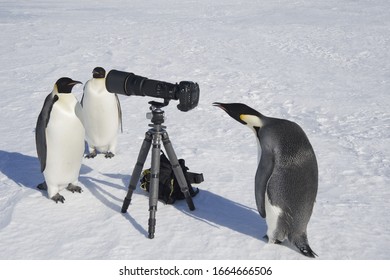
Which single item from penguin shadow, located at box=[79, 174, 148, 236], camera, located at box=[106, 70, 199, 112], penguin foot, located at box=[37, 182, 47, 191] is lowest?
penguin shadow, located at box=[79, 174, 148, 236]

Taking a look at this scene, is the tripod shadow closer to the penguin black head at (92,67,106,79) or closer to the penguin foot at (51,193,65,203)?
the penguin foot at (51,193,65,203)

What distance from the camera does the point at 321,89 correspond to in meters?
6.89

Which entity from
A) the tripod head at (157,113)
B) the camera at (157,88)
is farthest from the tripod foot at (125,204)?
the camera at (157,88)

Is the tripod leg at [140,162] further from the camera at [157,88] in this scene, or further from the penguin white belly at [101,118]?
the penguin white belly at [101,118]

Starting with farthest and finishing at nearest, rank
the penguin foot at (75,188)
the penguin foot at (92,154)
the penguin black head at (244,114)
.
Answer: the penguin foot at (92,154) < the penguin foot at (75,188) < the penguin black head at (244,114)

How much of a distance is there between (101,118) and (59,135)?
3.28 feet

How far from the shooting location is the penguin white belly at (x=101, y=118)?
4.16 m

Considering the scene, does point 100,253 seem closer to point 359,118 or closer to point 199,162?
point 199,162

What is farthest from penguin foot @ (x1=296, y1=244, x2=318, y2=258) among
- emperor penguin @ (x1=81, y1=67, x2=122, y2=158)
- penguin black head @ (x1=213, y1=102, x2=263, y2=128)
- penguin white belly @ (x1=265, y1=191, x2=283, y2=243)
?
emperor penguin @ (x1=81, y1=67, x2=122, y2=158)

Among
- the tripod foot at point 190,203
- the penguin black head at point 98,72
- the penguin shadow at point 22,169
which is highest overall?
the penguin black head at point 98,72

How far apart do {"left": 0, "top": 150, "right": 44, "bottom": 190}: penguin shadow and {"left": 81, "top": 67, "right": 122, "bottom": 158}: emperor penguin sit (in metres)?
0.55

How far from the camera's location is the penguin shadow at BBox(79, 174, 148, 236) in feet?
9.94

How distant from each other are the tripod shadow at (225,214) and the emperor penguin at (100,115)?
4.05ft

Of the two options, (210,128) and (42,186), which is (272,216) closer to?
(42,186)
